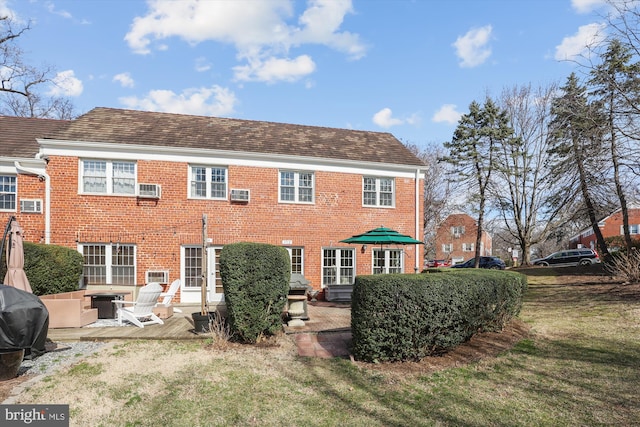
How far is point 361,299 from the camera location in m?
6.58

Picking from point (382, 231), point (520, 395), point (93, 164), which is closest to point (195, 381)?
point (520, 395)

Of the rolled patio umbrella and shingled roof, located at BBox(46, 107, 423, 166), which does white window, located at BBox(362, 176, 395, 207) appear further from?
the rolled patio umbrella

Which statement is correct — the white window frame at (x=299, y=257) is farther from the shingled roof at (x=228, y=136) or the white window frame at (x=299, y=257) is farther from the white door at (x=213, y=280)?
the shingled roof at (x=228, y=136)

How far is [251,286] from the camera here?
24.7ft

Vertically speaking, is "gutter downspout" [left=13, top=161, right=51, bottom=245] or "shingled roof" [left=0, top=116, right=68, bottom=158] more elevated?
"shingled roof" [left=0, top=116, right=68, bottom=158]

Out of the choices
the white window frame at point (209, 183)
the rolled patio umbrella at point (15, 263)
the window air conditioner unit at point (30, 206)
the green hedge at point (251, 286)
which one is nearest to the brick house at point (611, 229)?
the white window frame at point (209, 183)

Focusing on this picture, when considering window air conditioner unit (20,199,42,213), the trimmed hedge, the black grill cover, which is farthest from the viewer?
window air conditioner unit (20,199,42,213)

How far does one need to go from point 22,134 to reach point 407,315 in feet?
55.1

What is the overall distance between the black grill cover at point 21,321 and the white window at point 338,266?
430 inches

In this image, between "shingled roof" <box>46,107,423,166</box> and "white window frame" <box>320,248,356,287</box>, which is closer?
"shingled roof" <box>46,107,423,166</box>

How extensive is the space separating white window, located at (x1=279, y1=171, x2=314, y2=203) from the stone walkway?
5.17 m

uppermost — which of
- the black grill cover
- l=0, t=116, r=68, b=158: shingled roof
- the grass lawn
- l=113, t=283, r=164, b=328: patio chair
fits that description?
l=0, t=116, r=68, b=158: shingled roof

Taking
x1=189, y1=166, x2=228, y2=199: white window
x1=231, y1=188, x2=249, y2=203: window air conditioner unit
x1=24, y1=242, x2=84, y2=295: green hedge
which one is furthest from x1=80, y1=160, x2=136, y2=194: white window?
x1=231, y1=188, x2=249, y2=203: window air conditioner unit

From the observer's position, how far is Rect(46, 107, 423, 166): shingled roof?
14.3m
